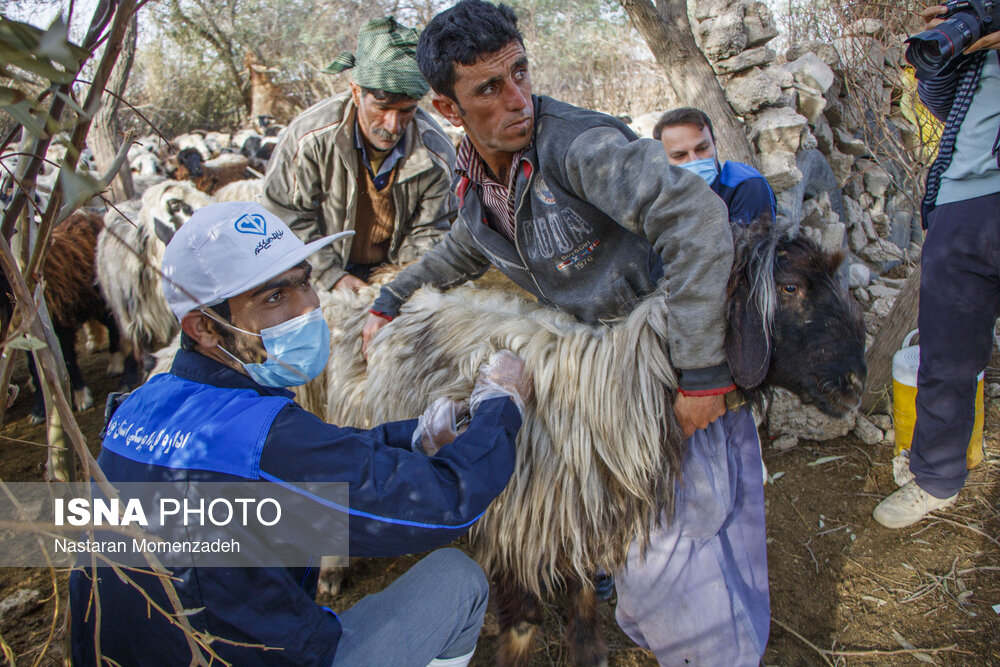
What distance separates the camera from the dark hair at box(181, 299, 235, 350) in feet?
5.66

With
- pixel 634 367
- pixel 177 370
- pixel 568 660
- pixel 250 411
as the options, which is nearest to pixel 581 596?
pixel 568 660

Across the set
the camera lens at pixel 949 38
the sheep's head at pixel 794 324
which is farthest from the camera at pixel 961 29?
the sheep's head at pixel 794 324

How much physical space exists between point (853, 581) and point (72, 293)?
6.44 meters

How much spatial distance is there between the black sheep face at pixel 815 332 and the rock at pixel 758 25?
4817 millimetres

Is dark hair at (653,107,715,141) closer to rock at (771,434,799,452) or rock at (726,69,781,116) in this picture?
rock at (771,434,799,452)

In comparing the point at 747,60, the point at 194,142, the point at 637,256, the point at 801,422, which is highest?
the point at 194,142

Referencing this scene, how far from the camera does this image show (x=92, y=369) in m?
6.46

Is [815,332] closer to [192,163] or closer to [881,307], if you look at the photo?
[881,307]

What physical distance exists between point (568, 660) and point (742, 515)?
112 centimetres

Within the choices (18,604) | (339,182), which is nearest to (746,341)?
→ (339,182)

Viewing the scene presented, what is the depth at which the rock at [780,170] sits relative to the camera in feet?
16.8

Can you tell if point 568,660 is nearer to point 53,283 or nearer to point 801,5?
point 53,283

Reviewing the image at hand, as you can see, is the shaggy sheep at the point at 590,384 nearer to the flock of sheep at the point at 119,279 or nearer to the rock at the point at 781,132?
the flock of sheep at the point at 119,279

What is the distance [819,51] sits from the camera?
6.59m
